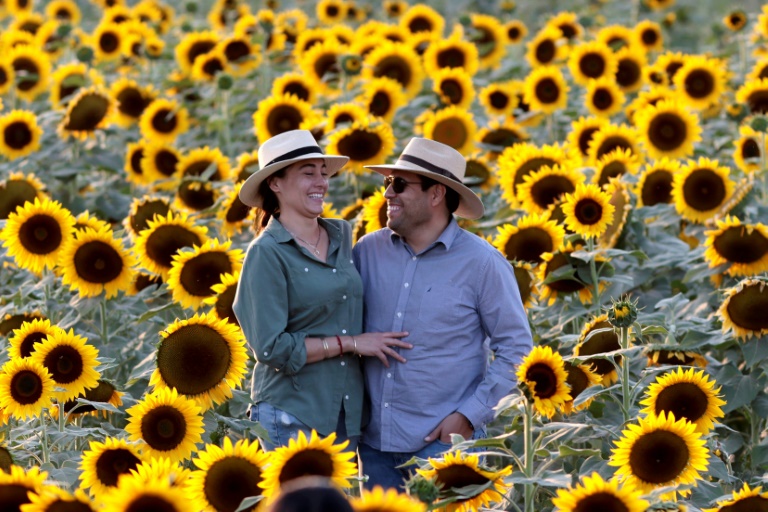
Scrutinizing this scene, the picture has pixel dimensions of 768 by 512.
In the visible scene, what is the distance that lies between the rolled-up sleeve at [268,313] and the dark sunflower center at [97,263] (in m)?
1.44

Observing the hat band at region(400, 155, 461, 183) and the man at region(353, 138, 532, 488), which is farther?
the hat band at region(400, 155, 461, 183)

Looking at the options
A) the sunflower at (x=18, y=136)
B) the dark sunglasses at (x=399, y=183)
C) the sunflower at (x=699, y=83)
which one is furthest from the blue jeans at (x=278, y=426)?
the sunflower at (x=699, y=83)

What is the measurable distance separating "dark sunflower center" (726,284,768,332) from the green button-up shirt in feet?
5.35

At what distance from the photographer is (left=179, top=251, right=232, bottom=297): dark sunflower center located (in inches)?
211

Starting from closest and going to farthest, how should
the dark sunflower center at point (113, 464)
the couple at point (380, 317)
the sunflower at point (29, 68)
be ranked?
the dark sunflower center at point (113, 464)
the couple at point (380, 317)
the sunflower at point (29, 68)

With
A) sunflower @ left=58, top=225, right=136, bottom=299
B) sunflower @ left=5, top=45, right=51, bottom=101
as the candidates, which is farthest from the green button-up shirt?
sunflower @ left=5, top=45, right=51, bottom=101

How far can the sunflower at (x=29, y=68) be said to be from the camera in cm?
941

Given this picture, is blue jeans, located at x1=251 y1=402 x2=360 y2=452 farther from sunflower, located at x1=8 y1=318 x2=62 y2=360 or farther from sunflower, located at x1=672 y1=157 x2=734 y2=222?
sunflower, located at x1=672 y1=157 x2=734 y2=222

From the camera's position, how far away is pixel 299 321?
4355 millimetres

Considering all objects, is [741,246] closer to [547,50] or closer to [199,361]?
[199,361]

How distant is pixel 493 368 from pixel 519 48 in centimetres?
889

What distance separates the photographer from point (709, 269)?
229 inches

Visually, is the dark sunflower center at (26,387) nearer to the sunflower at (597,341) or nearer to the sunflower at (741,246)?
the sunflower at (597,341)

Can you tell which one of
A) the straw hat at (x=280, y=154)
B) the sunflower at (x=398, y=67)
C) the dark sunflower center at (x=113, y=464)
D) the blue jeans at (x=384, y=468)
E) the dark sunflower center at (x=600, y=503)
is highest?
the straw hat at (x=280, y=154)
